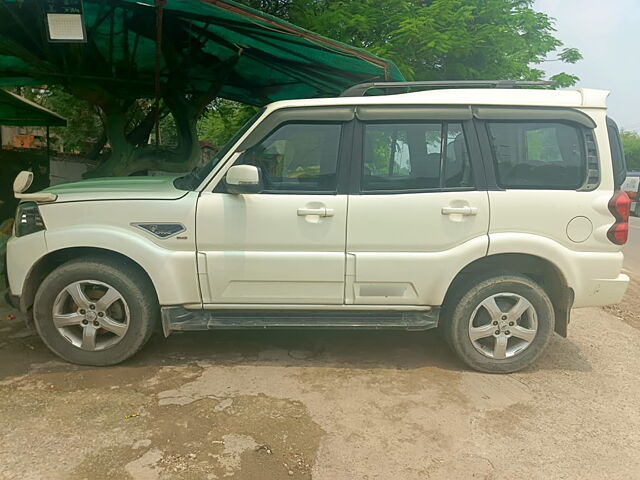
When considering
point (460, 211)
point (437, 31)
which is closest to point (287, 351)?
point (460, 211)

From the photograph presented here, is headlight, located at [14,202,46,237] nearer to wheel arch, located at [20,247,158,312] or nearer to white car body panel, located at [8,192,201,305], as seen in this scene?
white car body panel, located at [8,192,201,305]

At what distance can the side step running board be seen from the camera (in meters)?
3.38

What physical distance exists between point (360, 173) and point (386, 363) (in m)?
1.56

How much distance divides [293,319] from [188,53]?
15.8ft

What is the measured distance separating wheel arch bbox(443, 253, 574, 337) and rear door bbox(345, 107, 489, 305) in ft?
0.61

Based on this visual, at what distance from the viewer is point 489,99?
11.2 ft

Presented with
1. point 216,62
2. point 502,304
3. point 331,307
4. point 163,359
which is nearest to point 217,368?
point 163,359

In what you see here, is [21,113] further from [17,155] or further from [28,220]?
[28,220]

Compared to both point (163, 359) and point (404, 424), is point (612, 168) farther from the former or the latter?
point (163, 359)

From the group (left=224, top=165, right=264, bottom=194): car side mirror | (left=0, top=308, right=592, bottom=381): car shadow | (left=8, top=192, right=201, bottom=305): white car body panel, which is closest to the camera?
(left=224, top=165, right=264, bottom=194): car side mirror

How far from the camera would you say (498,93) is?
11.3ft

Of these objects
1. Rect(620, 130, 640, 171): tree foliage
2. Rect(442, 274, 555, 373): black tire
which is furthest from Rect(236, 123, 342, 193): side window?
Rect(620, 130, 640, 171): tree foliage

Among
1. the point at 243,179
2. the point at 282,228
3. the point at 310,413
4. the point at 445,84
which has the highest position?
the point at 445,84

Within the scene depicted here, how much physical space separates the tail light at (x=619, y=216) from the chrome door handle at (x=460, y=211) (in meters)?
1.01
